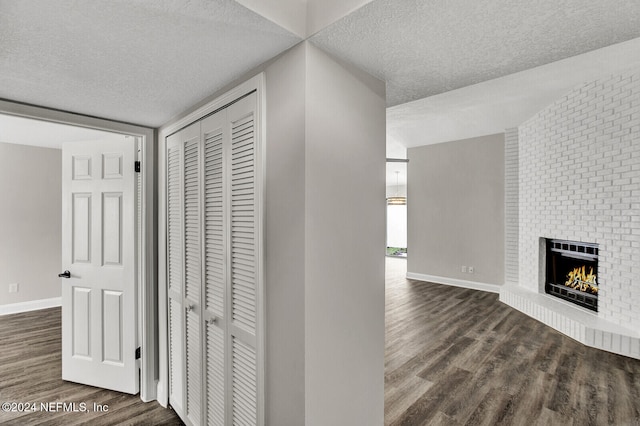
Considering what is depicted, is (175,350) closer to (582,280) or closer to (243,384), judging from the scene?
(243,384)

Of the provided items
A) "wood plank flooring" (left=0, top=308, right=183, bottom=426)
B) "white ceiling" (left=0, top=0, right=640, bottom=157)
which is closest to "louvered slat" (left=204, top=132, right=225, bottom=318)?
"white ceiling" (left=0, top=0, right=640, bottom=157)

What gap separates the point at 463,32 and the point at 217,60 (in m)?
1.04

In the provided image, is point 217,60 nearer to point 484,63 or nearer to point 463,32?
point 463,32

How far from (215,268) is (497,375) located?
2635 mm

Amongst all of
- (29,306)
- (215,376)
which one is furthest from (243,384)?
(29,306)

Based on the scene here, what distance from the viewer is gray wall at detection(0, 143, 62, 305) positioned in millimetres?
4410

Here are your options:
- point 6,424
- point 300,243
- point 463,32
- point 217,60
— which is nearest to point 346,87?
point 463,32

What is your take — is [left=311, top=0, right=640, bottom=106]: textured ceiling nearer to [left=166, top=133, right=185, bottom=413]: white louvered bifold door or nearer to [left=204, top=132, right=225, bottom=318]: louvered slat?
[left=204, top=132, right=225, bottom=318]: louvered slat

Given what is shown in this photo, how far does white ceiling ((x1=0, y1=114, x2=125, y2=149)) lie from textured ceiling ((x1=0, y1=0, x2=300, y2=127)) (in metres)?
1.90

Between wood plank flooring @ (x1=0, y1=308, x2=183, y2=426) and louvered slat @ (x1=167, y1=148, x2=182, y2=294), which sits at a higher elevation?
louvered slat @ (x1=167, y1=148, x2=182, y2=294)

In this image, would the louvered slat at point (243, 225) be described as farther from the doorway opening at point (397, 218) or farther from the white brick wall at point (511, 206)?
the doorway opening at point (397, 218)

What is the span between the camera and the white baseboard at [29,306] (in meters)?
4.39

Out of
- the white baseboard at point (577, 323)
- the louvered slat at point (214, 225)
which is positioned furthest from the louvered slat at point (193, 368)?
the white baseboard at point (577, 323)

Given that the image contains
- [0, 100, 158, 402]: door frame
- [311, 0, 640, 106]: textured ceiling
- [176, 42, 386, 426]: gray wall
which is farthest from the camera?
[0, 100, 158, 402]: door frame
